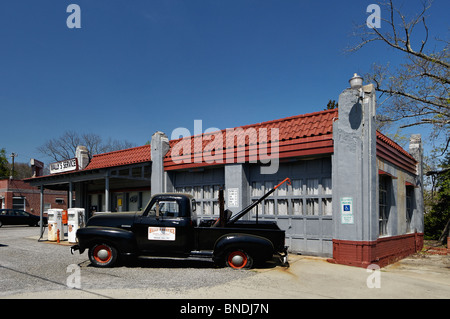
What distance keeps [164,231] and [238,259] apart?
73.4 inches

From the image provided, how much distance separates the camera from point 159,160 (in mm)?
14398

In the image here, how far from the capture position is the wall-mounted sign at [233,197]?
12.0m

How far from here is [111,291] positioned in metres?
6.56

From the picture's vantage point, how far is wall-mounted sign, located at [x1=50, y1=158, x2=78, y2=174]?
17.5 m

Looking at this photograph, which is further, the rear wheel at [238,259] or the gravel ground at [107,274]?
the rear wheel at [238,259]

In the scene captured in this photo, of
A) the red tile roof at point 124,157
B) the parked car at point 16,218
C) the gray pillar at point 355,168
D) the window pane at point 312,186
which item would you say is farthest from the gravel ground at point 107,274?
the parked car at point 16,218

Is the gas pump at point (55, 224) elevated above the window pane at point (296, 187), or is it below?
below

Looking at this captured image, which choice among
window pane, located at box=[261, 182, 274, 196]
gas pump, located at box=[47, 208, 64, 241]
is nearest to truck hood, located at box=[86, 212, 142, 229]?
window pane, located at box=[261, 182, 274, 196]

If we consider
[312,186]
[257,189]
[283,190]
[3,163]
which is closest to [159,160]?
[257,189]

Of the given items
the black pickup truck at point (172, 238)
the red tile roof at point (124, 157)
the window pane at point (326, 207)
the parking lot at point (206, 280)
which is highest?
the red tile roof at point (124, 157)

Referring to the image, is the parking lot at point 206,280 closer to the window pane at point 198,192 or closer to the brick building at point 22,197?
the window pane at point 198,192

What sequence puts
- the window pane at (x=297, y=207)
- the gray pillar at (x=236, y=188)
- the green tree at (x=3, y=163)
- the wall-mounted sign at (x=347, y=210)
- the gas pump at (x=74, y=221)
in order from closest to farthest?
1. the wall-mounted sign at (x=347, y=210)
2. the window pane at (x=297, y=207)
3. the gray pillar at (x=236, y=188)
4. the gas pump at (x=74, y=221)
5. the green tree at (x=3, y=163)

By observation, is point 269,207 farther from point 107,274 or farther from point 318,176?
point 107,274

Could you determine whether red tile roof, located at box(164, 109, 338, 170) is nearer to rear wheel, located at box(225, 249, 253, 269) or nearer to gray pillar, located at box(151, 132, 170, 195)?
gray pillar, located at box(151, 132, 170, 195)
